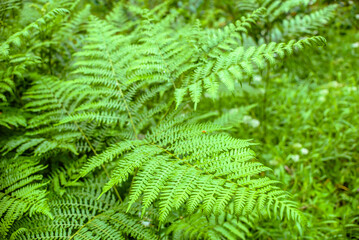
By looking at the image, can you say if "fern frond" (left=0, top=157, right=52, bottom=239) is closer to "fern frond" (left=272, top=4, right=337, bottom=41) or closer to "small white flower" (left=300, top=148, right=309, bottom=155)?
"small white flower" (left=300, top=148, right=309, bottom=155)

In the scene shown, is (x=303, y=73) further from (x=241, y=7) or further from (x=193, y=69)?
(x=193, y=69)

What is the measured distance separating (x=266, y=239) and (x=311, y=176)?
768mm

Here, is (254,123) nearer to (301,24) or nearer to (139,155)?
(301,24)

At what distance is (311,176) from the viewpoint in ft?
7.96

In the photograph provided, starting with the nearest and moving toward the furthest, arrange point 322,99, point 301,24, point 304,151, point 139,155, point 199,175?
point 199,175
point 139,155
point 304,151
point 301,24
point 322,99

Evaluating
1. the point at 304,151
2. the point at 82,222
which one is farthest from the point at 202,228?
the point at 304,151

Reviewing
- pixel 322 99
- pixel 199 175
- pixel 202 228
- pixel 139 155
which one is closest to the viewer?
pixel 199 175

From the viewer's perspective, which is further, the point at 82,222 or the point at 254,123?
the point at 254,123

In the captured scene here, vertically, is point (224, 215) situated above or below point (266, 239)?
above

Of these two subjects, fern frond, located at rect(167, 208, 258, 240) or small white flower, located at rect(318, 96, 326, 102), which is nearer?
fern frond, located at rect(167, 208, 258, 240)

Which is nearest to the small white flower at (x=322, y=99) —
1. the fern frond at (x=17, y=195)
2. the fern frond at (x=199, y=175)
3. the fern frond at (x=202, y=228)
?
the fern frond at (x=202, y=228)

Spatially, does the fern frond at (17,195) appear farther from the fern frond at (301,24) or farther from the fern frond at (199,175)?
the fern frond at (301,24)

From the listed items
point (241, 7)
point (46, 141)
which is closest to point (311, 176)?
point (241, 7)

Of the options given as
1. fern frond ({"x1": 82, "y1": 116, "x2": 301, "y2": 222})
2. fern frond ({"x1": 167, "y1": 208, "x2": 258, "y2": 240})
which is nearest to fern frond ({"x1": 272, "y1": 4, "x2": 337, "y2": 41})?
fern frond ({"x1": 82, "y1": 116, "x2": 301, "y2": 222})
